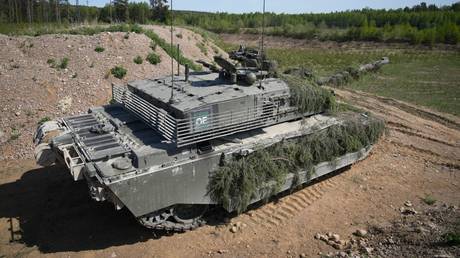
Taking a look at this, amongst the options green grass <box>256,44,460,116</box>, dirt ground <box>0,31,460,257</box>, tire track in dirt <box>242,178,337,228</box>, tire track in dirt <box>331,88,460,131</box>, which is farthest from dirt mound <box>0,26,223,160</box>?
tire track in dirt <box>331,88,460,131</box>

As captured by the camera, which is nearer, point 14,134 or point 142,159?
point 142,159

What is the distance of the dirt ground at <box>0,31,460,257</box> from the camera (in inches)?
316

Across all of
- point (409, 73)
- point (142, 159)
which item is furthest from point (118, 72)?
point (409, 73)

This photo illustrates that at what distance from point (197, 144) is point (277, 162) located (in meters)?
1.95

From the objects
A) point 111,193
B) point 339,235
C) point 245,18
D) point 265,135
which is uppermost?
point 245,18

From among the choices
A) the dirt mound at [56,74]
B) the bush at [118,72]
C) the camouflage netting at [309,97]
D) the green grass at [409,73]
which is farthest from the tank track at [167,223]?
the green grass at [409,73]

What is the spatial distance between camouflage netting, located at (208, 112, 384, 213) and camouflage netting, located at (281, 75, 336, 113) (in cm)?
65

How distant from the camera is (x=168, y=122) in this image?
7.89 m

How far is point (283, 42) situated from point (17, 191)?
41.7 m

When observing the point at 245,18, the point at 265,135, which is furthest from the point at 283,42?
the point at 265,135

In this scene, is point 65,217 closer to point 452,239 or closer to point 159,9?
point 452,239

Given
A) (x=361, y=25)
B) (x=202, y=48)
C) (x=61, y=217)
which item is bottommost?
(x=61, y=217)

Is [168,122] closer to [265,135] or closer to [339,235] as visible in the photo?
[265,135]

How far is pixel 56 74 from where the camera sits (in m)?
16.5
